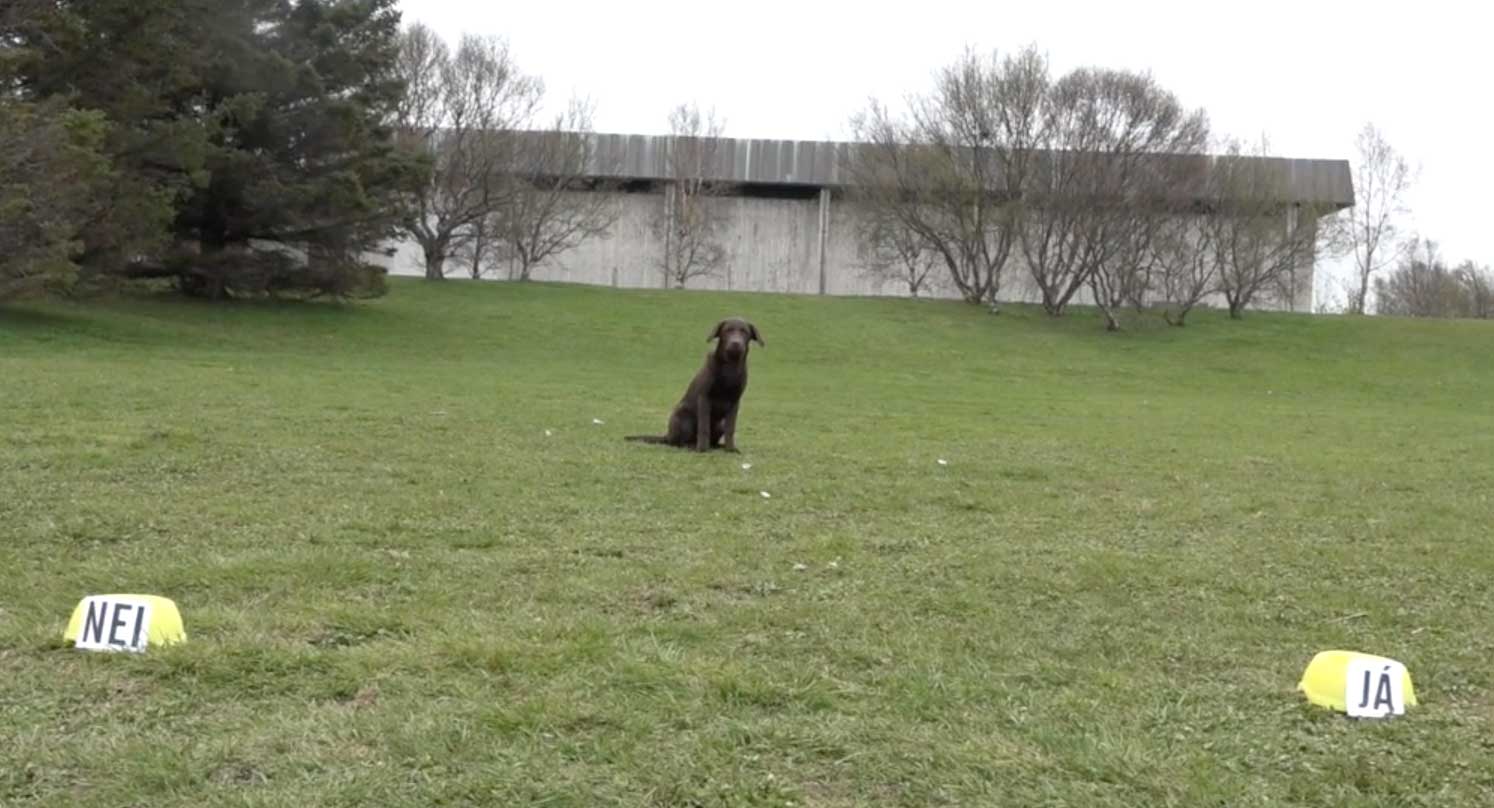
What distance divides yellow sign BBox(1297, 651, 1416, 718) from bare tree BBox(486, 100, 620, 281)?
44306 millimetres

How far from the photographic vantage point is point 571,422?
1288 cm

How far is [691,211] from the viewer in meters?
52.8

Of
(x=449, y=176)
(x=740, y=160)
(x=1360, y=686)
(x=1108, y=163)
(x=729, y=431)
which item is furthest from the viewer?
(x=740, y=160)

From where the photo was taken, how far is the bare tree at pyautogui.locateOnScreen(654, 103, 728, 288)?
2080 inches

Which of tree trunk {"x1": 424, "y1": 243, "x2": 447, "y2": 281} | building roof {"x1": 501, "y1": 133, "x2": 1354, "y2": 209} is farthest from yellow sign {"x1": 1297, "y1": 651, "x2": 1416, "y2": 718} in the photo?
building roof {"x1": 501, "y1": 133, "x2": 1354, "y2": 209}

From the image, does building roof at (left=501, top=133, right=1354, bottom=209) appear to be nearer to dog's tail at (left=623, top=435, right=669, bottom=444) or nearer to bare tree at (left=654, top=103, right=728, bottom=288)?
bare tree at (left=654, top=103, right=728, bottom=288)

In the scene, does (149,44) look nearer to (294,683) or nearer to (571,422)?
(571,422)

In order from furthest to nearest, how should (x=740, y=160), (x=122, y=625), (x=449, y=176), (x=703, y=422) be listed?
(x=740, y=160) → (x=449, y=176) → (x=703, y=422) → (x=122, y=625)

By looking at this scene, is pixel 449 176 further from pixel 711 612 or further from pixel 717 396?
pixel 711 612

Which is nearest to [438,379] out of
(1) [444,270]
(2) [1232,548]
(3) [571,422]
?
(3) [571,422]

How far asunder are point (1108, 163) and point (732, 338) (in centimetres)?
2945

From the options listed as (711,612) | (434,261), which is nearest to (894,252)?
(434,261)

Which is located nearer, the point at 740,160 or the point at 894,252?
the point at 894,252

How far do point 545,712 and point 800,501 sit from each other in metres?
4.40
